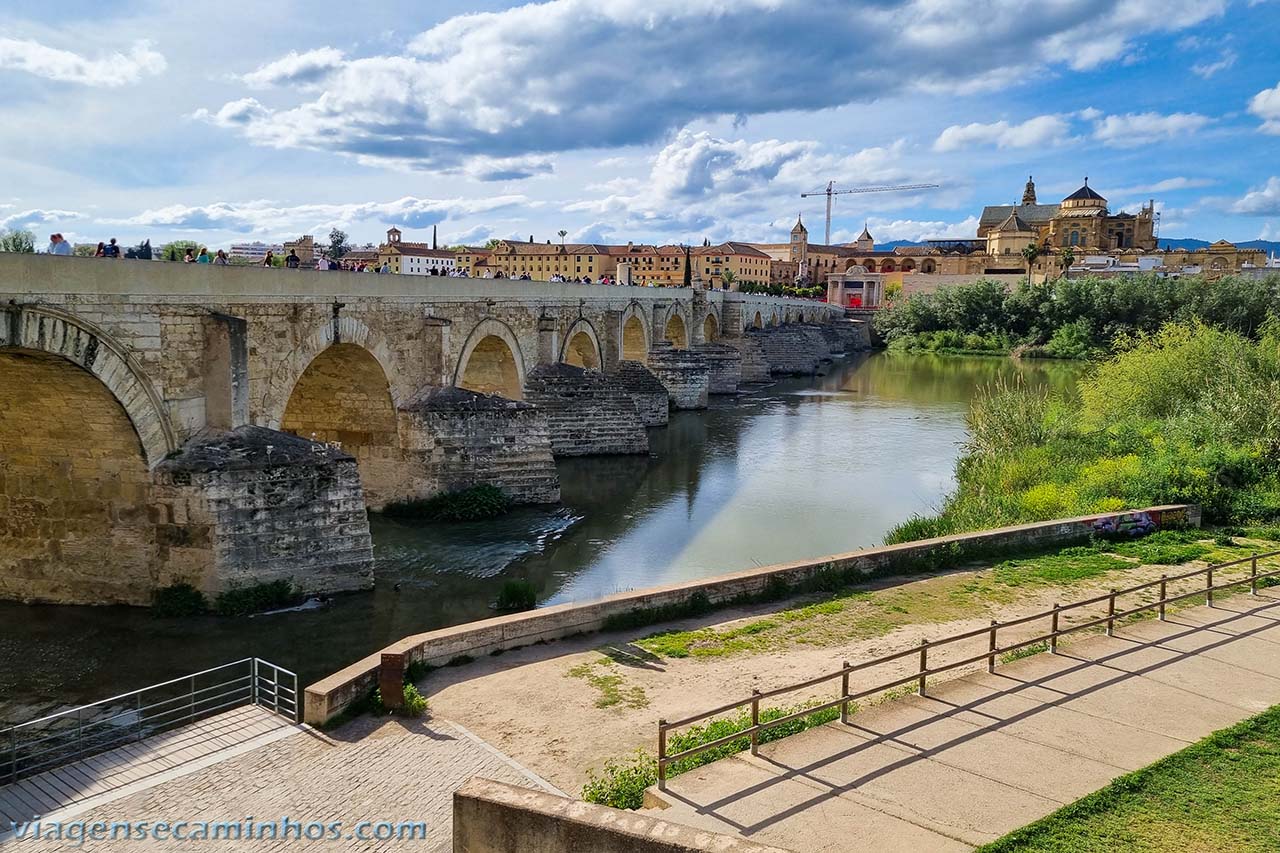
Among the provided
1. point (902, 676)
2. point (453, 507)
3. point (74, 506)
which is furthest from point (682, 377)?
point (902, 676)

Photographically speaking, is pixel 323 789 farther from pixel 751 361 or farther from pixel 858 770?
pixel 751 361

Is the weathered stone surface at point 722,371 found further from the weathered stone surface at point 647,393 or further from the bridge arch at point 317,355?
the bridge arch at point 317,355

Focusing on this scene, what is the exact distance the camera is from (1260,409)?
16031 mm

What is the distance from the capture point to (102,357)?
9898mm

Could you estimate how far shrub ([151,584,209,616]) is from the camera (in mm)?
10562

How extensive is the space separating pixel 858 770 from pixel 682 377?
25611mm

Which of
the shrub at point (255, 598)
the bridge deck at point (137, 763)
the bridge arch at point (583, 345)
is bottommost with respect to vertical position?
the shrub at point (255, 598)

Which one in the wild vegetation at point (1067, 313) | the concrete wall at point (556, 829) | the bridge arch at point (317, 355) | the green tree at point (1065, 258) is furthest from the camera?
the green tree at point (1065, 258)

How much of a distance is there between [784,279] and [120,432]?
10171 cm

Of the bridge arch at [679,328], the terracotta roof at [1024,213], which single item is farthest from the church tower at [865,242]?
the bridge arch at [679,328]

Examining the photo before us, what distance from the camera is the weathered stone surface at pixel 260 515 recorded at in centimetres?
1062

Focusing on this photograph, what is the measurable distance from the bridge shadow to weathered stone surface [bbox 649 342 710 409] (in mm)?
22387

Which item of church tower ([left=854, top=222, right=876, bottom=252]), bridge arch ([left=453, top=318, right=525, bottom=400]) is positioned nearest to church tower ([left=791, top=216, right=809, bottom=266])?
church tower ([left=854, top=222, right=876, bottom=252])

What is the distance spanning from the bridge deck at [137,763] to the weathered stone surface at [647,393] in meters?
20.3
